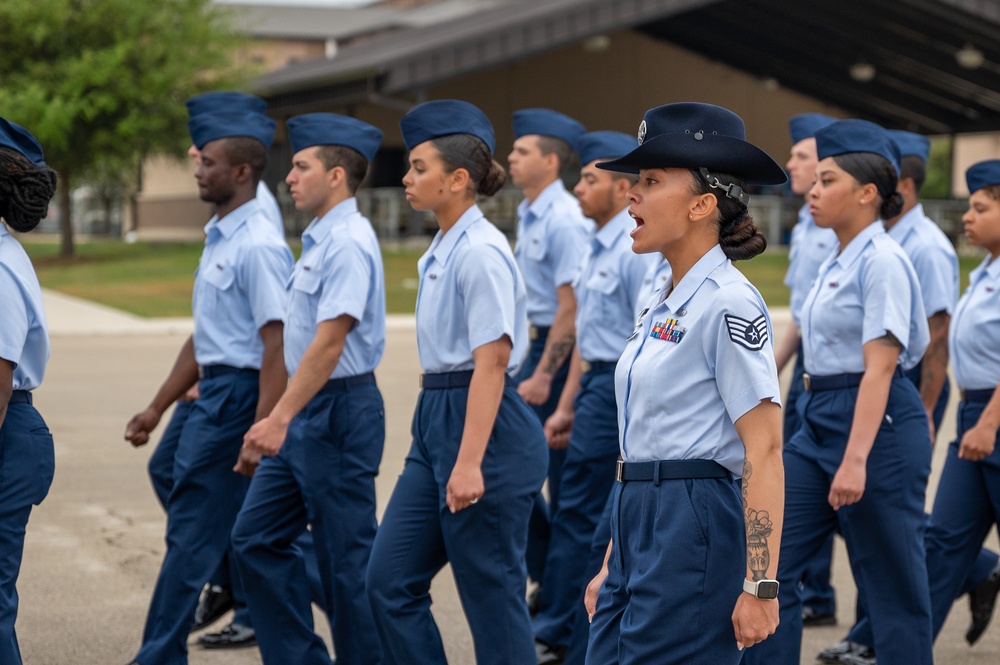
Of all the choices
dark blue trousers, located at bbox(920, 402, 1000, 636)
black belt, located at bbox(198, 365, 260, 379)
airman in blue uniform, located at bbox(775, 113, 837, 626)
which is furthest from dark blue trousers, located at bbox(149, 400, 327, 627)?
dark blue trousers, located at bbox(920, 402, 1000, 636)

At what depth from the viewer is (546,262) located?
7059mm

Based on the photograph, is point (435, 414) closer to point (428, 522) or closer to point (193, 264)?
point (428, 522)

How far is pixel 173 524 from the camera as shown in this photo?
5152 mm

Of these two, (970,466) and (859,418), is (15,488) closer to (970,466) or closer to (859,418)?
(859,418)

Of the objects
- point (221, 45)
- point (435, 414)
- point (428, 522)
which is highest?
point (221, 45)

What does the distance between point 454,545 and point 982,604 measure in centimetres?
262

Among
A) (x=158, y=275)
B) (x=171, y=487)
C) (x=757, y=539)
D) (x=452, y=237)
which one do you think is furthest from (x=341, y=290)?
(x=158, y=275)

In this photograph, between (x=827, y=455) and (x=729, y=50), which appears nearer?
(x=827, y=455)

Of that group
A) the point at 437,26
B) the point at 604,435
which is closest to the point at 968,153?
the point at 437,26

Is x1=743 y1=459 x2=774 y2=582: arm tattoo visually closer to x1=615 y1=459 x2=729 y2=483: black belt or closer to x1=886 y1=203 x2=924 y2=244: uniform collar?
x1=615 y1=459 x2=729 y2=483: black belt

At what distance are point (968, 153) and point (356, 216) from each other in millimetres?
39252

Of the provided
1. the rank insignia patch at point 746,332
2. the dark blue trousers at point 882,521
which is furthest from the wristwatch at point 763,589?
the dark blue trousers at point 882,521

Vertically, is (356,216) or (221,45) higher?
(221,45)

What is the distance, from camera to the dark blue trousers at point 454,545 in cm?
438
